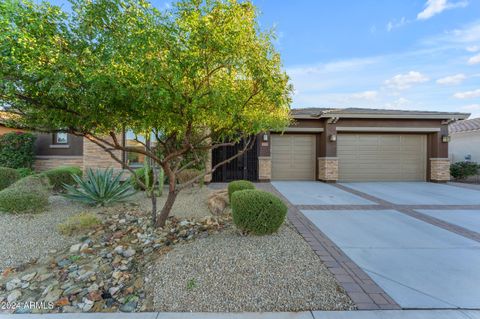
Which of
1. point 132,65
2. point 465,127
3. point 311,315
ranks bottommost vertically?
point 311,315

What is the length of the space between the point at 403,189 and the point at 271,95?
914 cm

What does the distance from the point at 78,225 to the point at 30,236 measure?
779mm

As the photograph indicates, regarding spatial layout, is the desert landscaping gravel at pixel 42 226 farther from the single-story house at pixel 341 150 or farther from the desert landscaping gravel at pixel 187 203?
the single-story house at pixel 341 150

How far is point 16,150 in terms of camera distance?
37.9ft

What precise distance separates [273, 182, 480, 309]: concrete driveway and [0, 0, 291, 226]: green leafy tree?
273 centimetres

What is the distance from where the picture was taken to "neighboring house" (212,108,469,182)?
11.4 metres

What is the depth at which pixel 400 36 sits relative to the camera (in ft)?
32.1

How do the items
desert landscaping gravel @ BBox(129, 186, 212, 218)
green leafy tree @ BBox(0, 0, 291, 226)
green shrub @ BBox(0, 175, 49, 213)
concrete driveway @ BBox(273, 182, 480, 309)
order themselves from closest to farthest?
green leafy tree @ BBox(0, 0, 291, 226)
concrete driveway @ BBox(273, 182, 480, 309)
green shrub @ BBox(0, 175, 49, 213)
desert landscaping gravel @ BBox(129, 186, 212, 218)

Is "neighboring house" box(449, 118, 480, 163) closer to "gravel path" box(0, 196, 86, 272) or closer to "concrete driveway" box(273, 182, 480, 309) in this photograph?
"concrete driveway" box(273, 182, 480, 309)

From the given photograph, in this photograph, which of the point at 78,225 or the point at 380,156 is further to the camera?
the point at 380,156

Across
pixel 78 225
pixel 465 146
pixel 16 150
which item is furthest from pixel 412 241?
pixel 465 146

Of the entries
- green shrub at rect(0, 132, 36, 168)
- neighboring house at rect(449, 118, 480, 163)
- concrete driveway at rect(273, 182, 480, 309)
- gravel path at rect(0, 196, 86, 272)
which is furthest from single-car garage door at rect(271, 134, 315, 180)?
green shrub at rect(0, 132, 36, 168)

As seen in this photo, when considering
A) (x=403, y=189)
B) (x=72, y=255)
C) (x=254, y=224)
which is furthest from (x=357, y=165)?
(x=72, y=255)

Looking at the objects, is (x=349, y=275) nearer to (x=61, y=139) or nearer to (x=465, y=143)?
(x=61, y=139)
